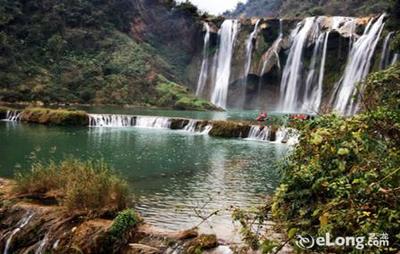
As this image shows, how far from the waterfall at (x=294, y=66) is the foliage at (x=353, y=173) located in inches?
1644

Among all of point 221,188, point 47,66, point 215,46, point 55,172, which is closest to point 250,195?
point 221,188

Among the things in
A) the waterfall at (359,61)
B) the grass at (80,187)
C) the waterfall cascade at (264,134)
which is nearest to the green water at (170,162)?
the grass at (80,187)

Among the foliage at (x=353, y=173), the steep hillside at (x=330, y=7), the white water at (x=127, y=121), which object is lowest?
the white water at (x=127, y=121)

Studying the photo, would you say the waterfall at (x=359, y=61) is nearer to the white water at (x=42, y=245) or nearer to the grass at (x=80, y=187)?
the grass at (x=80, y=187)

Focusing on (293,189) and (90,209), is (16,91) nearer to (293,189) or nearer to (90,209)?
(90,209)

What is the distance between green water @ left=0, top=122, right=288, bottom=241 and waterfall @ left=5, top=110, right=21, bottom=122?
199cm

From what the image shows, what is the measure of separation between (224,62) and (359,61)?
683 inches

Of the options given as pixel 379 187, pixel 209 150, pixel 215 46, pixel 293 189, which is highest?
pixel 215 46

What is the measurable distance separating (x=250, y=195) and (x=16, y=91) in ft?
108

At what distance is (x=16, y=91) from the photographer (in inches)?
1566

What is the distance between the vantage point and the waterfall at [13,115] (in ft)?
98.6

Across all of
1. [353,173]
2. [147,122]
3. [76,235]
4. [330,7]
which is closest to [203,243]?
[76,235]

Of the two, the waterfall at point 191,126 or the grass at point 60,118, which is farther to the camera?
the grass at point 60,118

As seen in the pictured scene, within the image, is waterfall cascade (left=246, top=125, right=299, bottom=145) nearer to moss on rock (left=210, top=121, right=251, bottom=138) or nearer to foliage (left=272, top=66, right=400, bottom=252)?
moss on rock (left=210, top=121, right=251, bottom=138)
